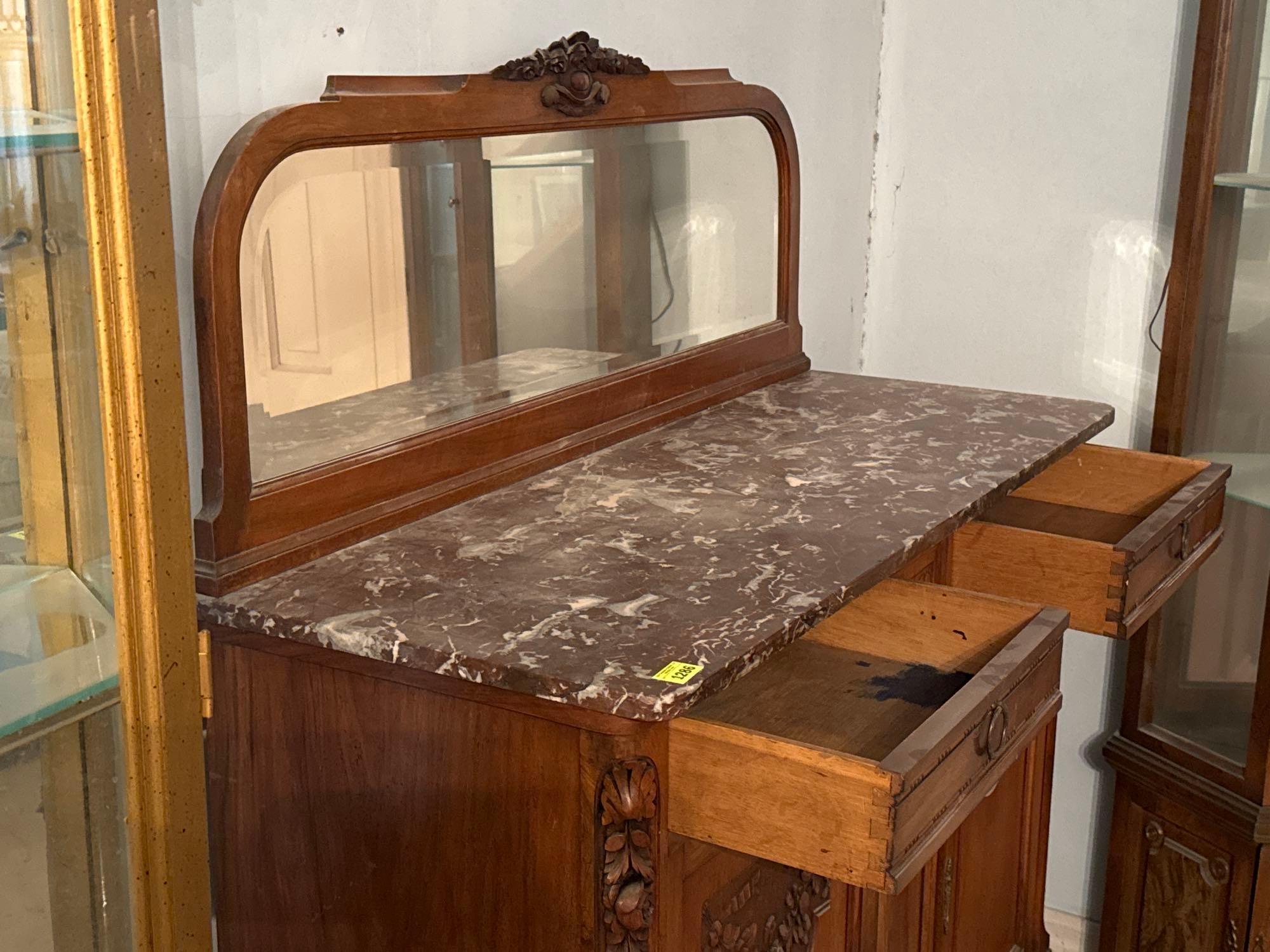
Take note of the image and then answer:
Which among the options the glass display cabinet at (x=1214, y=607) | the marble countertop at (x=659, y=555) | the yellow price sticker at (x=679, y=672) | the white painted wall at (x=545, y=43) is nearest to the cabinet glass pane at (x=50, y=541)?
the marble countertop at (x=659, y=555)

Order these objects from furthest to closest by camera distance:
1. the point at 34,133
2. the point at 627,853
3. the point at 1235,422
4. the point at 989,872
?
the point at 1235,422 < the point at 989,872 < the point at 627,853 < the point at 34,133

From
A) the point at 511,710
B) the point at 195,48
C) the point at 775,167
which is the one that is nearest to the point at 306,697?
the point at 511,710

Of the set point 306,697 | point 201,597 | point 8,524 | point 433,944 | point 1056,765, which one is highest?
point 8,524

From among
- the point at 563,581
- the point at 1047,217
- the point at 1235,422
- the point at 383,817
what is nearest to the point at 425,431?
the point at 563,581

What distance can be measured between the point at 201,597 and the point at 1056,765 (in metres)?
2.08

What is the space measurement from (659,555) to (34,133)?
2.56ft

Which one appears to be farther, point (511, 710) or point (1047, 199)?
point (1047, 199)

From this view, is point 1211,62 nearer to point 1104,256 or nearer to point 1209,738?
point 1104,256

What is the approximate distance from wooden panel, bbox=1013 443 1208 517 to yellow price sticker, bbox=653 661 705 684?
1131 millimetres

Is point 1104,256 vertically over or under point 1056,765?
over

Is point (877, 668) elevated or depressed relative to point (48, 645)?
depressed

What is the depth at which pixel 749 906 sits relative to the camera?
1559mm

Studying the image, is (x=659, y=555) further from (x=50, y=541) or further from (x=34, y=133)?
(x=34, y=133)

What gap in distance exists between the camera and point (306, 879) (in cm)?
154
